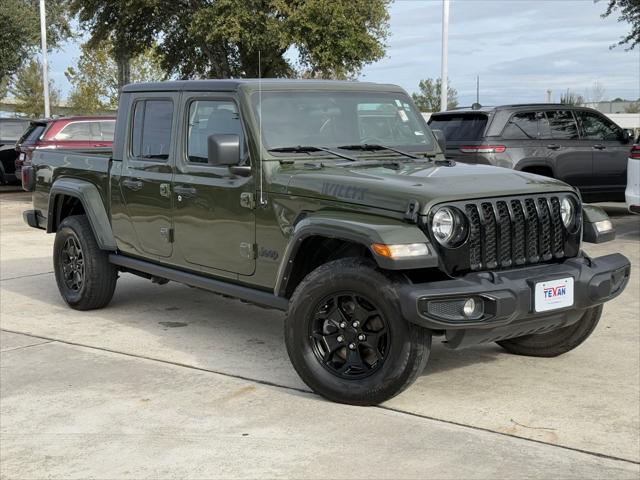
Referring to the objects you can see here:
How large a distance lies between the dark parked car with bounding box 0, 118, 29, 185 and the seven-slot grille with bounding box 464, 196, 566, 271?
55.3 feet

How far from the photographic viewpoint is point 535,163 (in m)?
12.0

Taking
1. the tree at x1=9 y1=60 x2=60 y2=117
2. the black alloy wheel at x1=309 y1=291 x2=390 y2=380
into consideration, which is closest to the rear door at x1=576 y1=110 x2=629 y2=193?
the black alloy wheel at x1=309 y1=291 x2=390 y2=380

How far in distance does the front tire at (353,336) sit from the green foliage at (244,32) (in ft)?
62.2

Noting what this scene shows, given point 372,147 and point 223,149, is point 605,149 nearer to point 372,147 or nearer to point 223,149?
point 372,147

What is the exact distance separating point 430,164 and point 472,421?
1788 millimetres

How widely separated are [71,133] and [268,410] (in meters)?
12.7

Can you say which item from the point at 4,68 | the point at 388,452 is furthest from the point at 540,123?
the point at 4,68

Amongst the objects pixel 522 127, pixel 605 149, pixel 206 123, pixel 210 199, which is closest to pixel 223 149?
pixel 210 199

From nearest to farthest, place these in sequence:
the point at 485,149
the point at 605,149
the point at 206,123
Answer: the point at 206,123 < the point at 485,149 < the point at 605,149

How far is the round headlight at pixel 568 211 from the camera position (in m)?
5.10

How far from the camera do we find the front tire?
14.8 ft

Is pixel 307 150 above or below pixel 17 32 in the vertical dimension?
below

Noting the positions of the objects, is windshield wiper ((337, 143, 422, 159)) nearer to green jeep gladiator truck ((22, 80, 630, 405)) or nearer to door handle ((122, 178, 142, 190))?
green jeep gladiator truck ((22, 80, 630, 405))

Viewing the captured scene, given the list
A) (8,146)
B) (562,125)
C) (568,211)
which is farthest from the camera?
(8,146)
